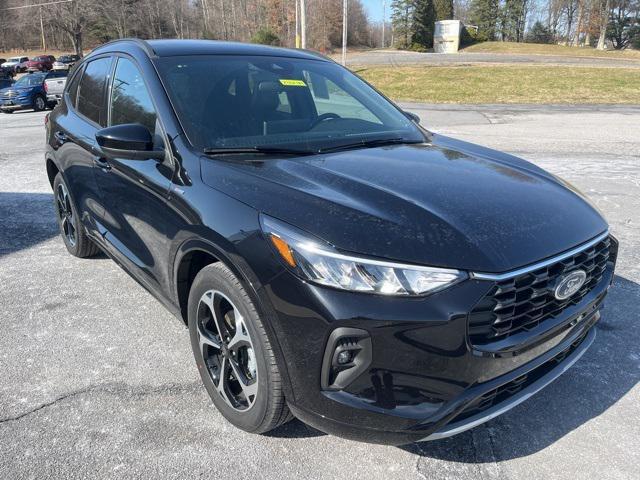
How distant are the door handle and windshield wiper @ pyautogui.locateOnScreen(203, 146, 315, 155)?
43.6 inches

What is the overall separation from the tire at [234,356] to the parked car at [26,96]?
22618 millimetres

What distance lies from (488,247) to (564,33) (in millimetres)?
80991

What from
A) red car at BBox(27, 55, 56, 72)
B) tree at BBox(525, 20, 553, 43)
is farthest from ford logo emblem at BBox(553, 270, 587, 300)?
tree at BBox(525, 20, 553, 43)

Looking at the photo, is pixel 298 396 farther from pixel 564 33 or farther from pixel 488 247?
pixel 564 33

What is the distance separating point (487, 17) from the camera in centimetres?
6850

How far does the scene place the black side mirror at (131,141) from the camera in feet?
9.00

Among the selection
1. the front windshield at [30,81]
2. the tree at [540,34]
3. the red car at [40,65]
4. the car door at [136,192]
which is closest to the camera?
the car door at [136,192]

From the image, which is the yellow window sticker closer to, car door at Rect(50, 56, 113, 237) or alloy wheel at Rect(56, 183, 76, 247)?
car door at Rect(50, 56, 113, 237)

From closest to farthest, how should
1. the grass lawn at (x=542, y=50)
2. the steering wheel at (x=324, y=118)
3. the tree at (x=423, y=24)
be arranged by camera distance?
the steering wheel at (x=324, y=118) → the grass lawn at (x=542, y=50) → the tree at (x=423, y=24)

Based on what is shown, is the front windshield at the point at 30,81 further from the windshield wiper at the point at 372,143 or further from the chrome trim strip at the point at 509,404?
the chrome trim strip at the point at 509,404

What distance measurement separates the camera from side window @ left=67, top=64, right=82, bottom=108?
445 centimetres

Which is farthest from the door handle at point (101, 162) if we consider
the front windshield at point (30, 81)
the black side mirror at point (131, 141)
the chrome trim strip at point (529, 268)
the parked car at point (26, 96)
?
the front windshield at point (30, 81)

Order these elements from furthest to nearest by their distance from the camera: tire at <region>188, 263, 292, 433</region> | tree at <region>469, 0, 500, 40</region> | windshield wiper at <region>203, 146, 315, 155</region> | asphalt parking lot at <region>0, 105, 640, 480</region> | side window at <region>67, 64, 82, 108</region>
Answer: tree at <region>469, 0, 500, 40</region>
side window at <region>67, 64, 82, 108</region>
windshield wiper at <region>203, 146, 315, 155</region>
asphalt parking lot at <region>0, 105, 640, 480</region>
tire at <region>188, 263, 292, 433</region>

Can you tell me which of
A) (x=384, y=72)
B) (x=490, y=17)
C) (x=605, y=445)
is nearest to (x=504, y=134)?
A: (x=605, y=445)
